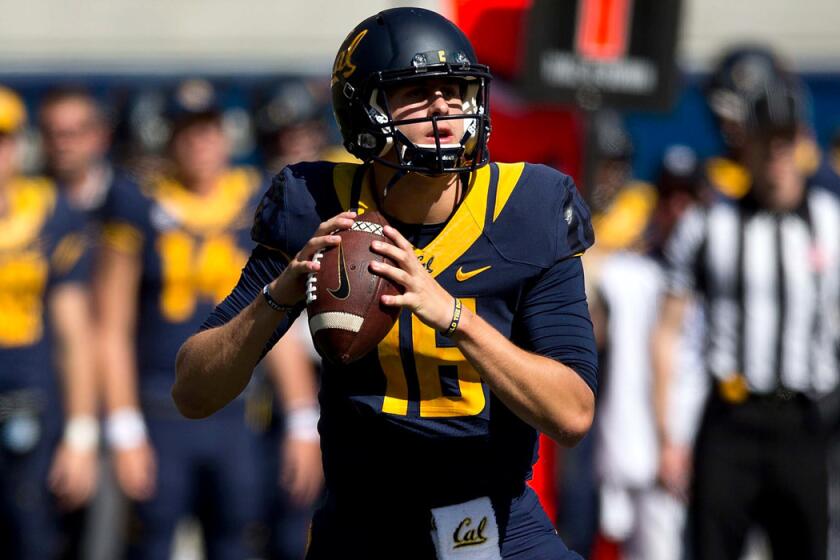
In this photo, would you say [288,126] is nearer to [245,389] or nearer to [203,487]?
[245,389]

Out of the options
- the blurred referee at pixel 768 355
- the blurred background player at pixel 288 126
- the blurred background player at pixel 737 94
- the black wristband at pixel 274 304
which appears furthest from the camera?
the blurred background player at pixel 737 94

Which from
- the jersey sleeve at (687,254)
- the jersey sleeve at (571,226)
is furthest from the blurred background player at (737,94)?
the jersey sleeve at (571,226)

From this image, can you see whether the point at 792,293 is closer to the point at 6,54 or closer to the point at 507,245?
the point at 507,245

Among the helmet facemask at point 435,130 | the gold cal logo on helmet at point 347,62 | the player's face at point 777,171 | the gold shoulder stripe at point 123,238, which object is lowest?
the gold shoulder stripe at point 123,238

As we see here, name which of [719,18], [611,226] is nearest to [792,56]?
[719,18]

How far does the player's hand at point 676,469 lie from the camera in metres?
6.70

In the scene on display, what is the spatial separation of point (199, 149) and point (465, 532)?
3.41 meters

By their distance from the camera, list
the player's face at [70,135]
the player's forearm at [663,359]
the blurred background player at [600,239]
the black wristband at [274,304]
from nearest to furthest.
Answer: the black wristband at [274,304] → the player's forearm at [663,359] → the blurred background player at [600,239] → the player's face at [70,135]

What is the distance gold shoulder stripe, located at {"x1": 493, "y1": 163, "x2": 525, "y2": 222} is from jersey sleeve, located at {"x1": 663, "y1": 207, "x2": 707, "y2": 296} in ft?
9.74

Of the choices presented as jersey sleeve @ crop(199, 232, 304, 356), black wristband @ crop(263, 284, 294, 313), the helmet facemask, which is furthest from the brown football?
jersey sleeve @ crop(199, 232, 304, 356)

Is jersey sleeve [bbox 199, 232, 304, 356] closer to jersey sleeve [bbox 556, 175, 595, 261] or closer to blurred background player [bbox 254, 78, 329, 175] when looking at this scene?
jersey sleeve [bbox 556, 175, 595, 261]

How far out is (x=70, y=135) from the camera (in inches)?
310

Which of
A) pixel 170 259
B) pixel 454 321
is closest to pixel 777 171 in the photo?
pixel 170 259

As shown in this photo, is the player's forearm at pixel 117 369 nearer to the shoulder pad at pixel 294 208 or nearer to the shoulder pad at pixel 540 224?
the shoulder pad at pixel 294 208
